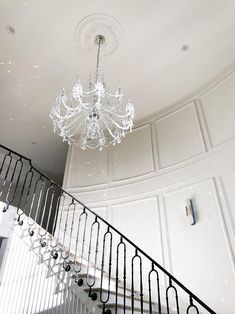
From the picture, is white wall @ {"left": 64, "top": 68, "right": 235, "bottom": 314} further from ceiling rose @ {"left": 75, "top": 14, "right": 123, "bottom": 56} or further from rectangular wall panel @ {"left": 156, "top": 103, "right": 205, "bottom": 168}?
ceiling rose @ {"left": 75, "top": 14, "right": 123, "bottom": 56}

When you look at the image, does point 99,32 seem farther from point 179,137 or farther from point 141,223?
point 141,223

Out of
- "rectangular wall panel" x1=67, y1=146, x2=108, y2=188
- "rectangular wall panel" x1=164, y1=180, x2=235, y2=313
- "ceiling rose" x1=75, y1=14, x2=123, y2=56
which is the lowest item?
"rectangular wall panel" x1=164, y1=180, x2=235, y2=313

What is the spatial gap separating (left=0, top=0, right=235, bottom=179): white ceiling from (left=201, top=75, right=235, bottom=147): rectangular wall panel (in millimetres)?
414

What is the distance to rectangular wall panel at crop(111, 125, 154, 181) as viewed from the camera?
19.6ft

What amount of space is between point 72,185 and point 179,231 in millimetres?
3145

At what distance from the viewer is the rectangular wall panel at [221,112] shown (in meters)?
4.78

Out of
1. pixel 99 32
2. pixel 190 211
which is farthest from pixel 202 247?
pixel 99 32

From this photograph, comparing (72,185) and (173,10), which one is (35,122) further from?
(173,10)

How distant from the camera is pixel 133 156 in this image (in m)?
6.31

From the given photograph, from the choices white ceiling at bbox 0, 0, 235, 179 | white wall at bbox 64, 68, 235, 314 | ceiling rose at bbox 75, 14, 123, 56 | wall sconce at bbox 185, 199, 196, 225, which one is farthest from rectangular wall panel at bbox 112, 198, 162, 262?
ceiling rose at bbox 75, 14, 123, 56

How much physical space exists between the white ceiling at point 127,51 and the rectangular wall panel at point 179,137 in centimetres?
45

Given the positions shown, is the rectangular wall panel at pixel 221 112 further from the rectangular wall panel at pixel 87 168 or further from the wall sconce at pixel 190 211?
the rectangular wall panel at pixel 87 168

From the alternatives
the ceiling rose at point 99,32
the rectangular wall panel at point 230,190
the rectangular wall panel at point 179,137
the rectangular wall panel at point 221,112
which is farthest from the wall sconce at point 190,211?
the ceiling rose at point 99,32

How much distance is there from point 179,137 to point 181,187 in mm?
1196
